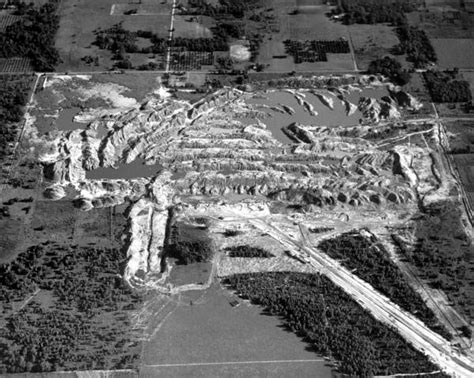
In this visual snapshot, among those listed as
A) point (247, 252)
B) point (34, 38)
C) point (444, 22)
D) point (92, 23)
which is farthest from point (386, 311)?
point (34, 38)

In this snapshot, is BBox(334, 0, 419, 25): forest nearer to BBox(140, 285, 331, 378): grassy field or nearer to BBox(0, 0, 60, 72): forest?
BBox(0, 0, 60, 72): forest

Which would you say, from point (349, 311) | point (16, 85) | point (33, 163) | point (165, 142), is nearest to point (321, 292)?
point (349, 311)

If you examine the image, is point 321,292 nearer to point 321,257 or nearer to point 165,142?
point 321,257

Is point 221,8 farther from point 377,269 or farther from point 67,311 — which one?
point 67,311

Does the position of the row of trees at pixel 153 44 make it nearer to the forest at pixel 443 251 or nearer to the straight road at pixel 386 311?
the straight road at pixel 386 311

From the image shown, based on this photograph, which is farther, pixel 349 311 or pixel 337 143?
pixel 337 143

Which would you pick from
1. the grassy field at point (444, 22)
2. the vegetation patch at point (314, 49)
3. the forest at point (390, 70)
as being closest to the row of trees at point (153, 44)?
the vegetation patch at point (314, 49)

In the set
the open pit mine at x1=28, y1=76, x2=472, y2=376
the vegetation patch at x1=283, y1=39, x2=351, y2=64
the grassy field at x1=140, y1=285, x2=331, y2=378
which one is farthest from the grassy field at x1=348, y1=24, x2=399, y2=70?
the grassy field at x1=140, y1=285, x2=331, y2=378
